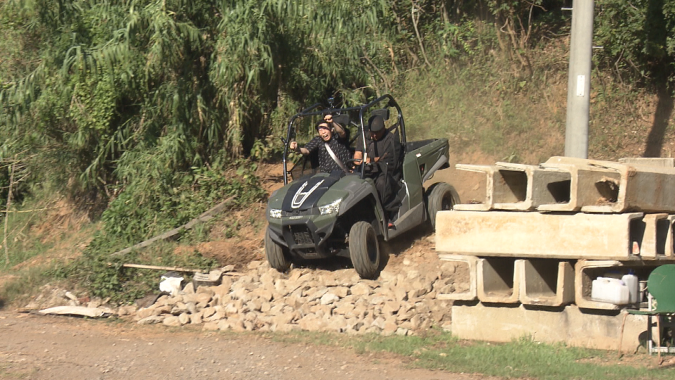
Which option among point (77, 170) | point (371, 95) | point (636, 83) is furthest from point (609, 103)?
point (77, 170)

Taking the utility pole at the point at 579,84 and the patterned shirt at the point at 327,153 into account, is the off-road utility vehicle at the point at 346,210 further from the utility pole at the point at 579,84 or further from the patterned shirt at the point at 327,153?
the utility pole at the point at 579,84

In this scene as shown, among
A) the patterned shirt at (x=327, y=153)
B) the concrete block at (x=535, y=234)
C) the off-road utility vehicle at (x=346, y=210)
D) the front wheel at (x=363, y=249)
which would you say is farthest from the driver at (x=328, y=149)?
the concrete block at (x=535, y=234)

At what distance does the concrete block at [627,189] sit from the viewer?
22.7 feet

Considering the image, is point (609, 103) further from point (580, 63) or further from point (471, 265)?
point (471, 265)

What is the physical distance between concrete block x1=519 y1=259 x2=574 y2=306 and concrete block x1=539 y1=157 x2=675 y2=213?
0.62 meters

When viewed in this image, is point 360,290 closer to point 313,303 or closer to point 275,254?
point 313,303

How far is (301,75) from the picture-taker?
1348 cm

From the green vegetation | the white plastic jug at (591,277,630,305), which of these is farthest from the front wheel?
the white plastic jug at (591,277,630,305)

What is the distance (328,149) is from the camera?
401 inches

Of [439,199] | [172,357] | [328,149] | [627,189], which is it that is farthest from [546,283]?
[172,357]

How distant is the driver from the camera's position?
10.1 meters

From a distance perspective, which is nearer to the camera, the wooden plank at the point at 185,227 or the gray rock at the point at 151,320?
the gray rock at the point at 151,320

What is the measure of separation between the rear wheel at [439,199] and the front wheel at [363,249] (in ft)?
4.50

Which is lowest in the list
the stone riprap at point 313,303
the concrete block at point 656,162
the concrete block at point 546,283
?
the stone riprap at point 313,303
